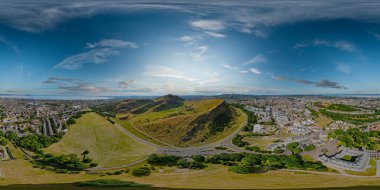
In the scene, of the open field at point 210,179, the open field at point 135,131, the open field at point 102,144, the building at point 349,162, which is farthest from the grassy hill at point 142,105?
the building at point 349,162

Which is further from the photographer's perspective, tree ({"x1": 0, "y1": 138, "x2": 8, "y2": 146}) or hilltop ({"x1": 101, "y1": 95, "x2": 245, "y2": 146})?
tree ({"x1": 0, "y1": 138, "x2": 8, "y2": 146})

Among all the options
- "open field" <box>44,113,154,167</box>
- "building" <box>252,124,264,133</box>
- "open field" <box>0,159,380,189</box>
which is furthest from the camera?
"building" <box>252,124,264,133</box>

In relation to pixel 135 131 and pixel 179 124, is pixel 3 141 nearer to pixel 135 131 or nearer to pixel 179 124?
pixel 135 131

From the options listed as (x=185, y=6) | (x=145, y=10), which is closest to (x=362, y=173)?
(x=185, y=6)

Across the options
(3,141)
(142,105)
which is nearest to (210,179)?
(142,105)

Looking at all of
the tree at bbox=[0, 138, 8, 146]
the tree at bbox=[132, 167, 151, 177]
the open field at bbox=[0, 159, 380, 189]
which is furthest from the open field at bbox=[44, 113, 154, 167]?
the tree at bbox=[0, 138, 8, 146]

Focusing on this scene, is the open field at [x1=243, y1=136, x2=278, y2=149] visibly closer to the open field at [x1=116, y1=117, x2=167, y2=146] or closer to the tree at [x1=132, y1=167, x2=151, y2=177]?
the open field at [x1=116, y1=117, x2=167, y2=146]
